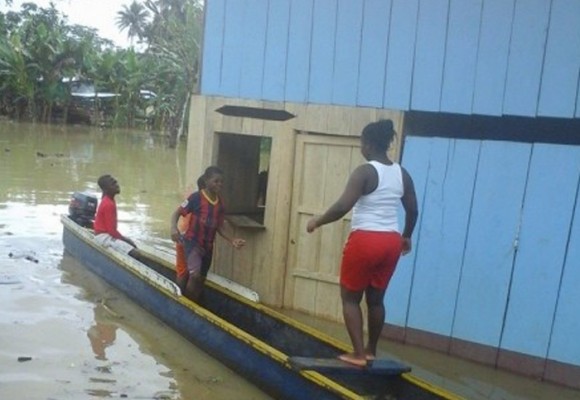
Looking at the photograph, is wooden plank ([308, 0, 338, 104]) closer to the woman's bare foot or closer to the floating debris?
the woman's bare foot

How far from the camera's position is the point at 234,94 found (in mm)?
8438

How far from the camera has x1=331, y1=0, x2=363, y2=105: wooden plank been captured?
746 cm

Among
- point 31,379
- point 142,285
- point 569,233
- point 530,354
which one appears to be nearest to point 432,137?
point 569,233

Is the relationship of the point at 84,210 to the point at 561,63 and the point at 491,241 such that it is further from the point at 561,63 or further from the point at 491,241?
the point at 561,63

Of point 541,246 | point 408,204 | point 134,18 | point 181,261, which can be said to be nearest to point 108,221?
point 181,261

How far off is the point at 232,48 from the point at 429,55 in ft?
8.46

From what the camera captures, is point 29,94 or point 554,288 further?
point 29,94

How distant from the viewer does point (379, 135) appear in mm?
4836

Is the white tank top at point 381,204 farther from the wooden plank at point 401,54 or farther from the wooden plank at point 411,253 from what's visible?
the wooden plank at point 401,54

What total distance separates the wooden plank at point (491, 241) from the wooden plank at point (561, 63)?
434mm

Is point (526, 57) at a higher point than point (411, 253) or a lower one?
higher

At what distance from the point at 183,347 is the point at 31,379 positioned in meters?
1.50

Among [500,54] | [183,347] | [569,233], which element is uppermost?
[500,54]

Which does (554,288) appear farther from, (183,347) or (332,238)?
(183,347)
